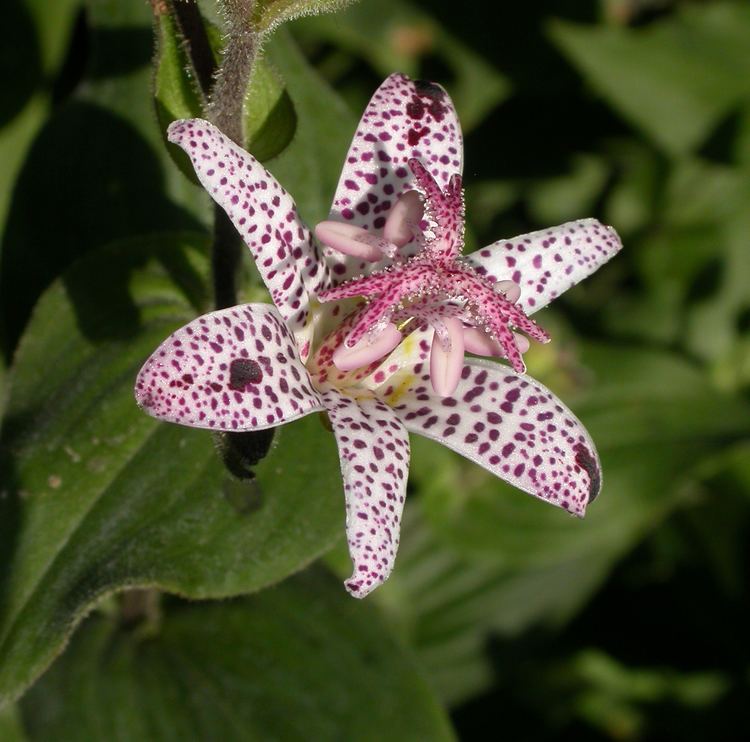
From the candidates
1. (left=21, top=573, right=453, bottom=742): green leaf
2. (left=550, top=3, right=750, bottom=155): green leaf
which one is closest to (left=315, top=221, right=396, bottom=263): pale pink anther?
(left=21, top=573, right=453, bottom=742): green leaf

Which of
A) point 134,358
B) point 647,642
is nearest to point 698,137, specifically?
point 647,642

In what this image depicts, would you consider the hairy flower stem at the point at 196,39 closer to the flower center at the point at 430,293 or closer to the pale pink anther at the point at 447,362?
the flower center at the point at 430,293

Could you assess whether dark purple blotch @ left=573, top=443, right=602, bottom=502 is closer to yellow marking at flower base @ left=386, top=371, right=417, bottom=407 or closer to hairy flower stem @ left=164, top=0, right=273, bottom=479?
yellow marking at flower base @ left=386, top=371, right=417, bottom=407

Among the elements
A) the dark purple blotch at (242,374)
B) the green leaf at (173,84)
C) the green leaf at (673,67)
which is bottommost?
the green leaf at (673,67)

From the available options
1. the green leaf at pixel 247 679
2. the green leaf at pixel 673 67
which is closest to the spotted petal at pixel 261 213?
the green leaf at pixel 247 679

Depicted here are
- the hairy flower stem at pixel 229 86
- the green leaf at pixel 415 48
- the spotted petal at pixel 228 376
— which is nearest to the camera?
the spotted petal at pixel 228 376
